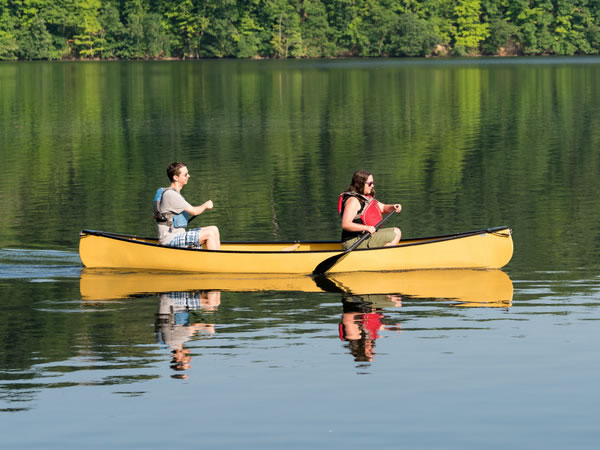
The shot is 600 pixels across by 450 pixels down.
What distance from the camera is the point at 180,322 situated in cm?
1411

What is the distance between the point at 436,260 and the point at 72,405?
26.2ft

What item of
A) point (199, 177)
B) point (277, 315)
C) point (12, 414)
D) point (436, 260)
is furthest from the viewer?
point (199, 177)

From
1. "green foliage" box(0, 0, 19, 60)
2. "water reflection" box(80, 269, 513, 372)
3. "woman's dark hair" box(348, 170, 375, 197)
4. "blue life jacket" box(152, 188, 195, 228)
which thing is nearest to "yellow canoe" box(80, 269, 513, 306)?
"water reflection" box(80, 269, 513, 372)

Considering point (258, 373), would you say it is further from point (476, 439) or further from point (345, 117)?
point (345, 117)

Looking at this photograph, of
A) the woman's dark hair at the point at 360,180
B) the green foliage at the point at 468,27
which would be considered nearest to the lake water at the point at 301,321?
the woman's dark hair at the point at 360,180

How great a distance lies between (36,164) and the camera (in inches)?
1378

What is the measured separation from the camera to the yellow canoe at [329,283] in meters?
16.0

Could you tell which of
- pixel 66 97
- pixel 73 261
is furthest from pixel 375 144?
pixel 66 97

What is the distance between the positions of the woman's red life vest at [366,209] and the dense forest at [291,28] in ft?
437

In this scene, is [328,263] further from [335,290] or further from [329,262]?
[335,290]

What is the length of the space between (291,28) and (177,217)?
146m

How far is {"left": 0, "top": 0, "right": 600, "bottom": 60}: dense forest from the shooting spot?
502 ft

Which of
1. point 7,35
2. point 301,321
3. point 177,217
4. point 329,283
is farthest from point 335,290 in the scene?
point 7,35

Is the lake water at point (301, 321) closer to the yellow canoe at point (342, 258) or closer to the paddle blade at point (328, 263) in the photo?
the yellow canoe at point (342, 258)
